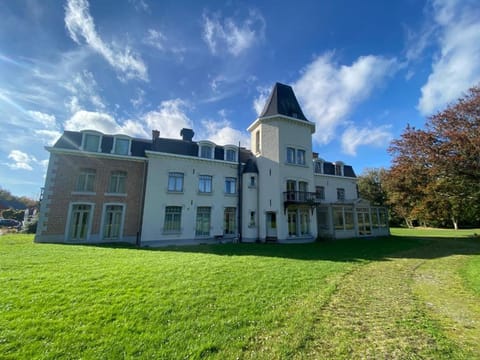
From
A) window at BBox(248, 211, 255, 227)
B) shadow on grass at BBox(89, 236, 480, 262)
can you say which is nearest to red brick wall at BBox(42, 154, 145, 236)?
shadow on grass at BBox(89, 236, 480, 262)

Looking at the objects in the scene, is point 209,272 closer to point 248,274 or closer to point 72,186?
point 248,274

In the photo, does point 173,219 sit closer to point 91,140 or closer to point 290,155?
point 91,140

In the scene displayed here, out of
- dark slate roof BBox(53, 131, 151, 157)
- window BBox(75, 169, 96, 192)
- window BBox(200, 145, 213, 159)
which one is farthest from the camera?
window BBox(200, 145, 213, 159)

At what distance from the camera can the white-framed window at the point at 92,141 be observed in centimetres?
1373

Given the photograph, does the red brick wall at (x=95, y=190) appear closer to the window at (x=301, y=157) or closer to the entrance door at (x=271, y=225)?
the entrance door at (x=271, y=225)

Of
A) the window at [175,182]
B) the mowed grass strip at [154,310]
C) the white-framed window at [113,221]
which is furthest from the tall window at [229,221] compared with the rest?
the mowed grass strip at [154,310]

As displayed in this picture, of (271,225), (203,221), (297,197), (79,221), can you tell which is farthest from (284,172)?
(79,221)

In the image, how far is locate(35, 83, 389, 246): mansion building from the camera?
13.2m

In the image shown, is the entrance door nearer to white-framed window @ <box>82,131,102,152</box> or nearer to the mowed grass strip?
the mowed grass strip

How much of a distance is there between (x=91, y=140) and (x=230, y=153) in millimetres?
9872

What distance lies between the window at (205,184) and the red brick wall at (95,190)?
408cm

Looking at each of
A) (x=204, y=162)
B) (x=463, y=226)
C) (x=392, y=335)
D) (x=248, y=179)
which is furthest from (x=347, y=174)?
(x=463, y=226)

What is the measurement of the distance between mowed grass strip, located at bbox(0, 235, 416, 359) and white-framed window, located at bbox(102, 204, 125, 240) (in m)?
6.79

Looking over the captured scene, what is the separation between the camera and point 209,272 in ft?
21.0
